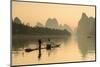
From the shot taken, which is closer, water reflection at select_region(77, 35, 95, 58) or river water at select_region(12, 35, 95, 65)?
river water at select_region(12, 35, 95, 65)

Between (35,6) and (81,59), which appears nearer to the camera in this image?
(35,6)

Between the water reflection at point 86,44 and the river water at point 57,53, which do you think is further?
the water reflection at point 86,44

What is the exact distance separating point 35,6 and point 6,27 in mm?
400

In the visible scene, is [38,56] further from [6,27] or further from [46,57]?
[6,27]

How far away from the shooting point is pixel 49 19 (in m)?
2.55

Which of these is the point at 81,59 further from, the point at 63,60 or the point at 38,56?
the point at 38,56

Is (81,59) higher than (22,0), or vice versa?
(22,0)

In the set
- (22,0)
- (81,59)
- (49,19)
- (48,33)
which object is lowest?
(81,59)

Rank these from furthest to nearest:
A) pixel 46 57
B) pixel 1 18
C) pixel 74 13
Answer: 1. pixel 74 13
2. pixel 46 57
3. pixel 1 18

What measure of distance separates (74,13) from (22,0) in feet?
2.14

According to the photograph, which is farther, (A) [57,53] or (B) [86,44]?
(B) [86,44]

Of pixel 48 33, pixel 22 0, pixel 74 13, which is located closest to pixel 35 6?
pixel 22 0

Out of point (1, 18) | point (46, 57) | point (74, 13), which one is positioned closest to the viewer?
point (1, 18)

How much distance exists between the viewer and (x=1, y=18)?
234 centimetres
